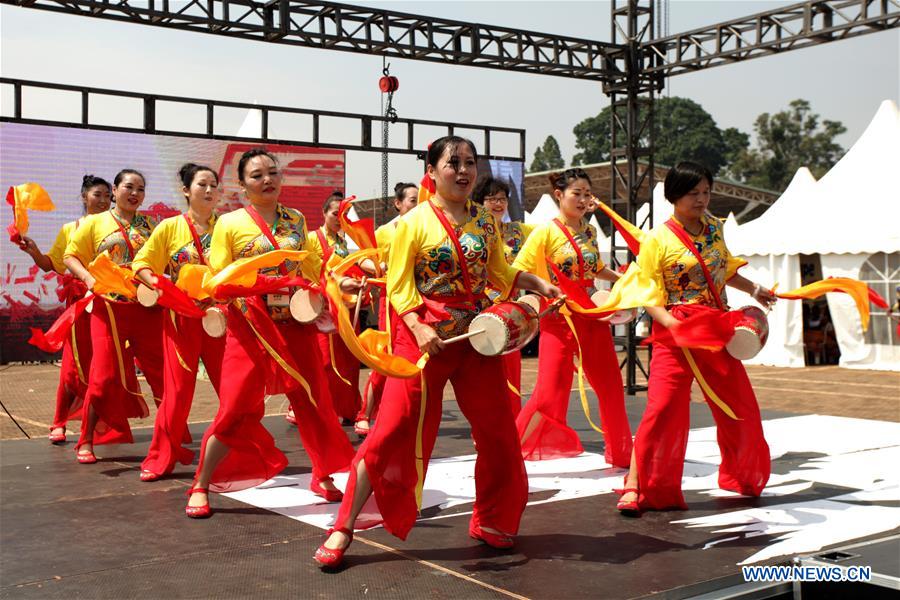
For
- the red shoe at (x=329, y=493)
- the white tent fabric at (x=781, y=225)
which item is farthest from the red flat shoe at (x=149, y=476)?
the white tent fabric at (x=781, y=225)

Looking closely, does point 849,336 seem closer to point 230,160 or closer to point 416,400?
point 230,160

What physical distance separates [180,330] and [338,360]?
87.9 inches

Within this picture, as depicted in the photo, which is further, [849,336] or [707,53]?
[849,336]

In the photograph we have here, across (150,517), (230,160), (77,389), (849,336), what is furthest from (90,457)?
(849,336)

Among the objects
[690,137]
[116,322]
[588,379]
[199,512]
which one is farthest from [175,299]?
[690,137]

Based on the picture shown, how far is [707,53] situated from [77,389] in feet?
23.3

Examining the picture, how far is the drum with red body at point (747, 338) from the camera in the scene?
4.73 meters

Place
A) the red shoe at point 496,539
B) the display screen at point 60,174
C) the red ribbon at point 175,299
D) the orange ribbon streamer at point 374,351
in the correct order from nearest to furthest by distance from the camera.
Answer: the orange ribbon streamer at point 374,351
the red shoe at point 496,539
the red ribbon at point 175,299
the display screen at point 60,174

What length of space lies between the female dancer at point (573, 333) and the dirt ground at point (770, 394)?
3.79 m

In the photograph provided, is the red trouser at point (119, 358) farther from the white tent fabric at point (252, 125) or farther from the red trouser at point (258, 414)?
the white tent fabric at point (252, 125)

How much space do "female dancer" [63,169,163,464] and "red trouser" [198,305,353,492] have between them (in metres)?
1.56

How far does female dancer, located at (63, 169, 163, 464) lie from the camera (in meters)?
6.41

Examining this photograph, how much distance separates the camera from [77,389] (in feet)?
23.5

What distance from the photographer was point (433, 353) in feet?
12.6
